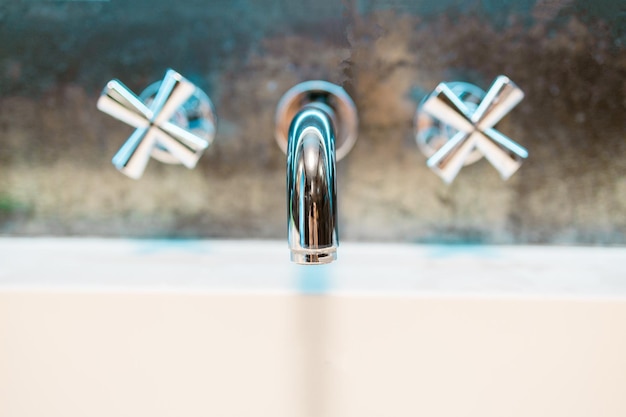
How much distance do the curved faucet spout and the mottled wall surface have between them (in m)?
0.22

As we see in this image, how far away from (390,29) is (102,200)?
0.42 metres

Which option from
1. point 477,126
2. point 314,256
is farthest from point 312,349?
point 477,126

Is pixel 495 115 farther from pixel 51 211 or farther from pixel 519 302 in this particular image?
pixel 51 211

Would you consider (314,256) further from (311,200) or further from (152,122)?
(152,122)

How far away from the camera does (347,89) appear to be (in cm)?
60

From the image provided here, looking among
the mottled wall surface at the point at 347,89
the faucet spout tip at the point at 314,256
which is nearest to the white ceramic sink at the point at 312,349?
the faucet spout tip at the point at 314,256

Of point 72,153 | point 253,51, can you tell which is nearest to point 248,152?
point 253,51

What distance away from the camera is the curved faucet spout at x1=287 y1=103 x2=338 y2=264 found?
1.17 ft

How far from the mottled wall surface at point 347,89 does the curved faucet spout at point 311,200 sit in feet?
0.71

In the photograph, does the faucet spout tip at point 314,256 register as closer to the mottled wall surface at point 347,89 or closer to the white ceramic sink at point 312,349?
the white ceramic sink at point 312,349

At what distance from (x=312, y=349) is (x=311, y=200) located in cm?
13

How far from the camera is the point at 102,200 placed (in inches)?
24.9

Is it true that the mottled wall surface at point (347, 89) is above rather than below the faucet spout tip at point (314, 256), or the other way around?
above

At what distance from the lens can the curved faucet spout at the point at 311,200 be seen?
14.1 inches
